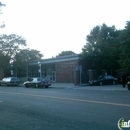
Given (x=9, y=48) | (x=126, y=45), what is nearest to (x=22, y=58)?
(x=9, y=48)

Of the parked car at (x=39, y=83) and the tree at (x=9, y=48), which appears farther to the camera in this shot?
the tree at (x=9, y=48)

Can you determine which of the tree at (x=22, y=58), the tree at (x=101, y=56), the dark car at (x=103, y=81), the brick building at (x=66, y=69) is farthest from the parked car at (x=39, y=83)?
the tree at (x=22, y=58)

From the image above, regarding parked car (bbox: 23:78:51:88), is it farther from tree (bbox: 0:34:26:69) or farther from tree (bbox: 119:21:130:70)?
tree (bbox: 0:34:26:69)

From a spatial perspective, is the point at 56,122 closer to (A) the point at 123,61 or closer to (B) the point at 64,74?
(A) the point at 123,61

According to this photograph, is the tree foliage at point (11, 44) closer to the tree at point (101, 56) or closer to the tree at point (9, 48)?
the tree at point (9, 48)

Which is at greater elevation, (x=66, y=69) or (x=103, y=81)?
(x=66, y=69)

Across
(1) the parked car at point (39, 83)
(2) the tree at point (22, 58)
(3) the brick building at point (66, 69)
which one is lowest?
(1) the parked car at point (39, 83)

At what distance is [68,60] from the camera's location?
1703 inches

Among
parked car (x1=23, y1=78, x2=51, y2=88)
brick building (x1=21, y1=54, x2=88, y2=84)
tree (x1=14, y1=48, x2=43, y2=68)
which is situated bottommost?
parked car (x1=23, y1=78, x2=51, y2=88)

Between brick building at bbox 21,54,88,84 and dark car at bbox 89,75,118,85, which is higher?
brick building at bbox 21,54,88,84

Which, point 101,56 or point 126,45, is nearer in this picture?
point 126,45

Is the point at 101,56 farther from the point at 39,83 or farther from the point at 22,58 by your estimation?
the point at 22,58

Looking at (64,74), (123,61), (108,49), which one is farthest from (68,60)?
(123,61)

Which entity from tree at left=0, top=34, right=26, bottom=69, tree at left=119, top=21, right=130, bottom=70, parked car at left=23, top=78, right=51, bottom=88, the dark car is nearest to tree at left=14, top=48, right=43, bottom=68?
tree at left=0, top=34, right=26, bottom=69
